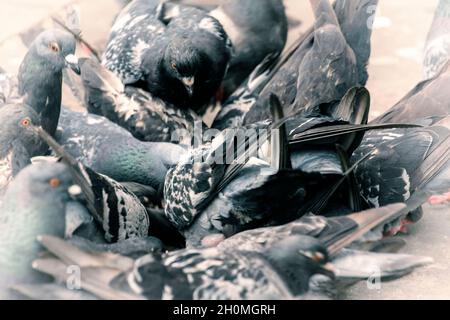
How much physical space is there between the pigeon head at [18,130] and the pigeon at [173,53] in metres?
0.77

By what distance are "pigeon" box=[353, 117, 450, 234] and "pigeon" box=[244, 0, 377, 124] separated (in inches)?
14.1

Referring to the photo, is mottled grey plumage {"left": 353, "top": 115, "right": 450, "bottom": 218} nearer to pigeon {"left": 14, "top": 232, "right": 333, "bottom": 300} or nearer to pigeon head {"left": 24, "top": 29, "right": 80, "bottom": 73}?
pigeon {"left": 14, "top": 232, "right": 333, "bottom": 300}

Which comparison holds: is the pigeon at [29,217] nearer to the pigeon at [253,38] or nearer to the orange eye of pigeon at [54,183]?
the orange eye of pigeon at [54,183]

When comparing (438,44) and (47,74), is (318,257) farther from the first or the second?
(438,44)

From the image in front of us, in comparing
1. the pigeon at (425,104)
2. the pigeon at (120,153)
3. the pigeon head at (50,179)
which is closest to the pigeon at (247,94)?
the pigeon at (120,153)

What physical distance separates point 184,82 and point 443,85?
111cm

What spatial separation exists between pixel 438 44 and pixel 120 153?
1.74 m

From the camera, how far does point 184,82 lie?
10.0 feet

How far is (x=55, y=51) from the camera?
2.79 m

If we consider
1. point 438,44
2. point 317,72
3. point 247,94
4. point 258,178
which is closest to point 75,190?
point 258,178

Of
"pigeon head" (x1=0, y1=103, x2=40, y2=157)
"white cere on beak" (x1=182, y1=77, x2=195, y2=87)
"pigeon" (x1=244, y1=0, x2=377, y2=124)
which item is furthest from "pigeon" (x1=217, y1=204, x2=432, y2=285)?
"white cere on beak" (x1=182, y1=77, x2=195, y2=87)
